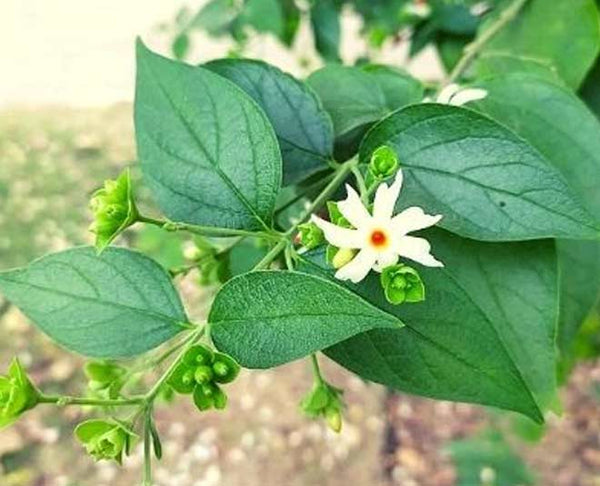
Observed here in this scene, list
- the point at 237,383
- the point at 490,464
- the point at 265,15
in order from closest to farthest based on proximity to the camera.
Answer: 1. the point at 265,15
2. the point at 490,464
3. the point at 237,383

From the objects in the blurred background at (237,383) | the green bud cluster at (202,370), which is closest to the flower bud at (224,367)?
the green bud cluster at (202,370)

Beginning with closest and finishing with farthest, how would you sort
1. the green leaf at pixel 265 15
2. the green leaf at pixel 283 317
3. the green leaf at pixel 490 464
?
the green leaf at pixel 283 317, the green leaf at pixel 265 15, the green leaf at pixel 490 464

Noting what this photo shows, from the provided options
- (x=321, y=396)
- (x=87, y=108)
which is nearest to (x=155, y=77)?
(x=321, y=396)

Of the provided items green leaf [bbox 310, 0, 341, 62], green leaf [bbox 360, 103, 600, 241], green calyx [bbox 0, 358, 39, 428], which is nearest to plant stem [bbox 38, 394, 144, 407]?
green calyx [bbox 0, 358, 39, 428]

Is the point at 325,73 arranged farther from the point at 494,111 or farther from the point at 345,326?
the point at 345,326

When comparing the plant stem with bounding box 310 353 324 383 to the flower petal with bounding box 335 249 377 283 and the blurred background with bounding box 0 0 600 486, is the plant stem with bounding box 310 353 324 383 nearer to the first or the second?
the flower petal with bounding box 335 249 377 283

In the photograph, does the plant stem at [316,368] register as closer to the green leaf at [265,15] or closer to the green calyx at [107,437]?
the green calyx at [107,437]

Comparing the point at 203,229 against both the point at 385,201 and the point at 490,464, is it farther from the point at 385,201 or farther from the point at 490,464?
the point at 490,464

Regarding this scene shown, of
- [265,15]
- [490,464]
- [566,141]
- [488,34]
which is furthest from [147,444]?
[490,464]
